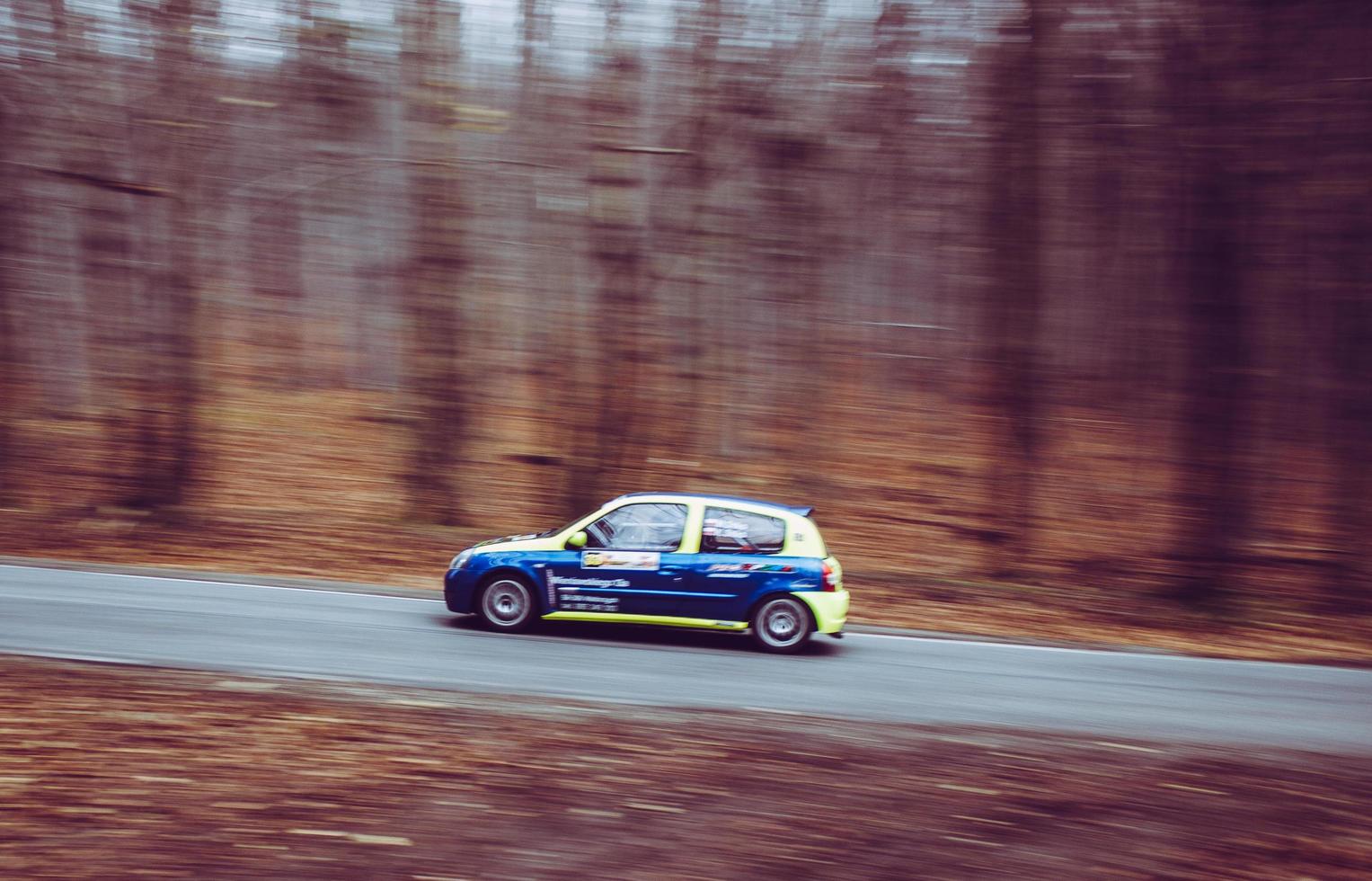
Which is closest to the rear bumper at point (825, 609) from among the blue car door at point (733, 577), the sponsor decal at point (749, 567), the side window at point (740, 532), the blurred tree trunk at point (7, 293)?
the blue car door at point (733, 577)

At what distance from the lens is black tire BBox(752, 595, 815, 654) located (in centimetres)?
1075

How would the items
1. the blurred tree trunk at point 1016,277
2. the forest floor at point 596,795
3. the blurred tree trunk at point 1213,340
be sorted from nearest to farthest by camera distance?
the forest floor at point 596,795 → the blurred tree trunk at point 1213,340 → the blurred tree trunk at point 1016,277

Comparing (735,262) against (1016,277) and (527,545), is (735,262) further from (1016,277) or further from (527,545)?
(527,545)

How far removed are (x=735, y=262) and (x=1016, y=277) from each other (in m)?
4.89

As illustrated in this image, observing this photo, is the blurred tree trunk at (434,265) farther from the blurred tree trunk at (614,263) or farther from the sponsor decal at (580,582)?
the sponsor decal at (580,582)

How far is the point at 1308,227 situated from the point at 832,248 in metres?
8.26

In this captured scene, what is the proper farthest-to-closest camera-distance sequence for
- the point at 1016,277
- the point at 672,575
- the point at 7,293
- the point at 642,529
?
the point at 7,293
the point at 1016,277
the point at 642,529
the point at 672,575

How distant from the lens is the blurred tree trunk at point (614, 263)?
17438mm

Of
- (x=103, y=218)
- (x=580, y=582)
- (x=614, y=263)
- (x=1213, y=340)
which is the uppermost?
(x=103, y=218)

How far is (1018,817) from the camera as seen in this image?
6.20 metres

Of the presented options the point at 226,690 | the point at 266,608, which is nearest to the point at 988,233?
the point at 266,608

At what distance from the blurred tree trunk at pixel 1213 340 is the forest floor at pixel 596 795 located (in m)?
7.26

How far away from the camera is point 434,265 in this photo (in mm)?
18094

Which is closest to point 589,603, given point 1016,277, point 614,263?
point 614,263
